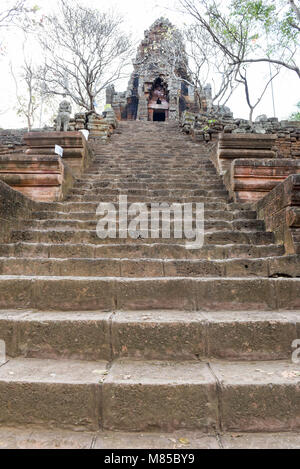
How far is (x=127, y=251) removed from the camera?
3.09 metres

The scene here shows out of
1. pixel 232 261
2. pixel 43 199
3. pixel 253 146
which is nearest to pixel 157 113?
pixel 253 146

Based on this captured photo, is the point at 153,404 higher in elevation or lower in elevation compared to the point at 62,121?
lower

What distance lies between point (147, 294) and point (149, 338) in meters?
0.47

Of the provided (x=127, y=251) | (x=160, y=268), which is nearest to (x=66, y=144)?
(x=127, y=251)

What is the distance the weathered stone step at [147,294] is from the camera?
2.13 meters

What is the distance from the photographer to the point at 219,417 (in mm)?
1368

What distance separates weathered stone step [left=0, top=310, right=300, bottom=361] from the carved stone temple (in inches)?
897

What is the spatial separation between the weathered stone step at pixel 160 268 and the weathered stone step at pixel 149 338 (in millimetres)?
867

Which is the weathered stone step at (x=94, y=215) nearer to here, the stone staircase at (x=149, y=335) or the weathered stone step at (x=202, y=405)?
the stone staircase at (x=149, y=335)

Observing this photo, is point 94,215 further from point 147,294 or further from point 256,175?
point 256,175

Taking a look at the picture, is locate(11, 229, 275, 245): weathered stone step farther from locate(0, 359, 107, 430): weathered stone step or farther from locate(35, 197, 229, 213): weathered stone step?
locate(0, 359, 107, 430): weathered stone step

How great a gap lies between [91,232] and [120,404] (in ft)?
7.30

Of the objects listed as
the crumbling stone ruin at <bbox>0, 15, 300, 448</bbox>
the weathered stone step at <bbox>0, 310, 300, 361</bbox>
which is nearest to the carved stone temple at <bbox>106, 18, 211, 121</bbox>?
the crumbling stone ruin at <bbox>0, 15, 300, 448</bbox>

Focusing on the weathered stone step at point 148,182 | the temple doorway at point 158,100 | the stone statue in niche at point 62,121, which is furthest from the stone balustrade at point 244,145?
the temple doorway at point 158,100
